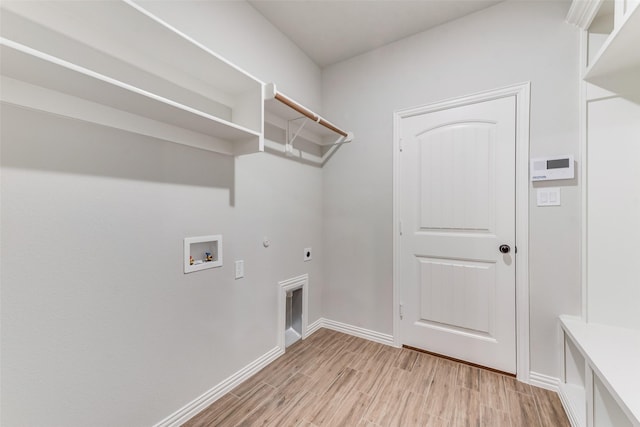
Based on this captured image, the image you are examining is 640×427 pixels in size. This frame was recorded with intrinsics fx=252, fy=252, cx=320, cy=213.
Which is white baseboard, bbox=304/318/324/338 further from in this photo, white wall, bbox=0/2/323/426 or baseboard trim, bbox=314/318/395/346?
white wall, bbox=0/2/323/426

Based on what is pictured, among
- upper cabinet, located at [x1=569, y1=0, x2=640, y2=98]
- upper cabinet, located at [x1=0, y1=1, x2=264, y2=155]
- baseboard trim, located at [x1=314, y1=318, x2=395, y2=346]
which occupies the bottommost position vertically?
baseboard trim, located at [x1=314, y1=318, x2=395, y2=346]

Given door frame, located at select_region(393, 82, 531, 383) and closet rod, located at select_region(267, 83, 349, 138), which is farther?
door frame, located at select_region(393, 82, 531, 383)

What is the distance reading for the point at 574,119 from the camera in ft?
5.35

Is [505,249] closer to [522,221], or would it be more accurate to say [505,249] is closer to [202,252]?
[522,221]

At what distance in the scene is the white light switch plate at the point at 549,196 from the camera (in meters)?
1.67

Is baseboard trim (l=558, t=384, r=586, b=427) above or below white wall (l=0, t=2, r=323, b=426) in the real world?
below

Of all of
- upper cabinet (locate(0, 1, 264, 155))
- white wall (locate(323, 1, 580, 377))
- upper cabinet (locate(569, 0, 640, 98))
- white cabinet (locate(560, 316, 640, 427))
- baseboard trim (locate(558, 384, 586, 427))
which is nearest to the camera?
upper cabinet (locate(0, 1, 264, 155))

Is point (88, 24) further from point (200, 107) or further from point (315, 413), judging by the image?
point (315, 413)

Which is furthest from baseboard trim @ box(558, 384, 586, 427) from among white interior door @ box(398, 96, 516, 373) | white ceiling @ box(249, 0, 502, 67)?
white ceiling @ box(249, 0, 502, 67)

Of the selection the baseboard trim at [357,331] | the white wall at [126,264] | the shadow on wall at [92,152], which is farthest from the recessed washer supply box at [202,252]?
the baseboard trim at [357,331]

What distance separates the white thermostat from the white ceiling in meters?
1.22

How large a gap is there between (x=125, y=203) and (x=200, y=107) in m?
0.68

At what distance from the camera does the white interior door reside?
6.02 feet

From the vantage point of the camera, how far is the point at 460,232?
201 cm
